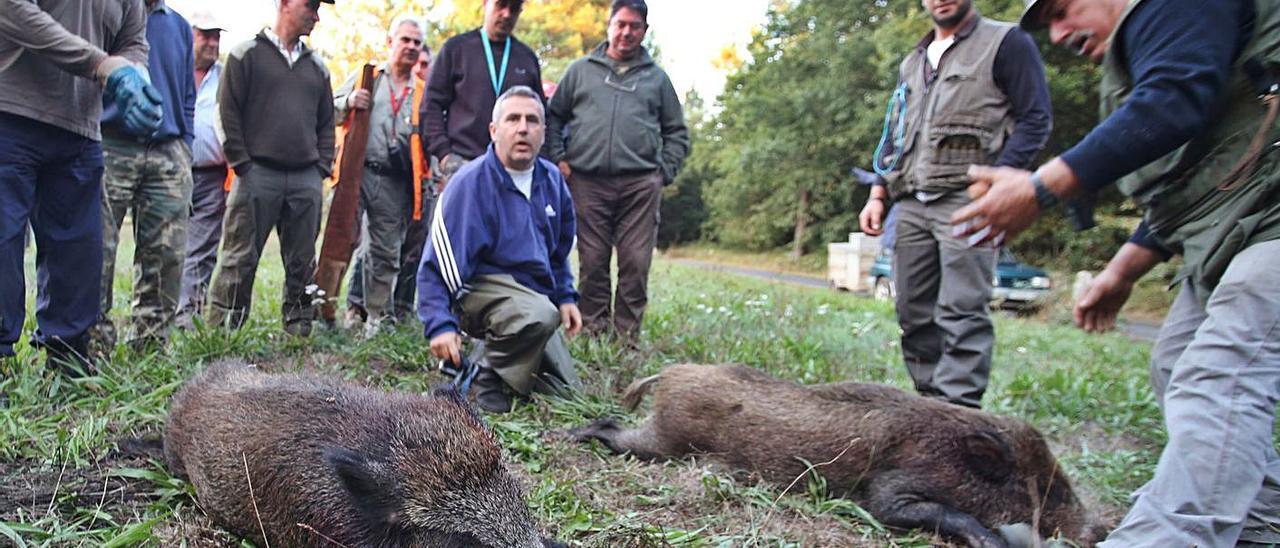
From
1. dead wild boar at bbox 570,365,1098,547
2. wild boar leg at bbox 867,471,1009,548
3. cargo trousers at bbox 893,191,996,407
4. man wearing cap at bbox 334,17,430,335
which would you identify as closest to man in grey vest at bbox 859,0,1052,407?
cargo trousers at bbox 893,191,996,407

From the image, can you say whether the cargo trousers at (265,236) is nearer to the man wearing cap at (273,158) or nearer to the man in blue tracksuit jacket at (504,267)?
the man wearing cap at (273,158)

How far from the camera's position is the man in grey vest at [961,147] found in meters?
4.44

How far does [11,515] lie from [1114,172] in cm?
361

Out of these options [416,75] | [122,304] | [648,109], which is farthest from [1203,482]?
[122,304]

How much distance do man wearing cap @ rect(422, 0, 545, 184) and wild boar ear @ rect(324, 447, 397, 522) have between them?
383 cm

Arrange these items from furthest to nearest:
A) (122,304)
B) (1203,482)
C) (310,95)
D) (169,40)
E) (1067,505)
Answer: (122,304) → (310,95) → (169,40) → (1067,505) → (1203,482)

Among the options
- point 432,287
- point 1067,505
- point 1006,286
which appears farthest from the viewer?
point 1006,286

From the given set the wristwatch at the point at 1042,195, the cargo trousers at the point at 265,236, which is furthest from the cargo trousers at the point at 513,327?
the wristwatch at the point at 1042,195

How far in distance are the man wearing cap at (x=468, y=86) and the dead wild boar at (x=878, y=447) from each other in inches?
105

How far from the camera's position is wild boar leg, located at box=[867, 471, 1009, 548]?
10.4ft

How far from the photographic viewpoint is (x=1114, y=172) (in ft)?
7.97

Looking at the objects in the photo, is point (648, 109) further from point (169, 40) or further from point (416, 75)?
point (169, 40)

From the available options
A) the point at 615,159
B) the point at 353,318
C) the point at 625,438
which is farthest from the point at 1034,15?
the point at 353,318

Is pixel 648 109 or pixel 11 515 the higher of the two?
pixel 648 109
